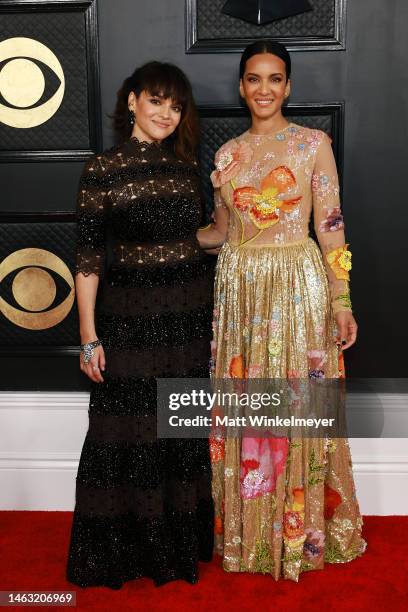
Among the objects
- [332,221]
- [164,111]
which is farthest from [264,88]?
[332,221]

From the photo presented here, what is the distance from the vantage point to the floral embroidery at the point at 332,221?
1.85 m

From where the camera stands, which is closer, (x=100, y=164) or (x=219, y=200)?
(x=100, y=164)

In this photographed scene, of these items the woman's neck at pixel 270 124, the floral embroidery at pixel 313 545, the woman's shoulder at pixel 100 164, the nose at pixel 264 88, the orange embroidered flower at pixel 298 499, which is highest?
the nose at pixel 264 88

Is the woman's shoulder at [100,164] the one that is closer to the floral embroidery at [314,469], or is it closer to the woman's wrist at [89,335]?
the woman's wrist at [89,335]

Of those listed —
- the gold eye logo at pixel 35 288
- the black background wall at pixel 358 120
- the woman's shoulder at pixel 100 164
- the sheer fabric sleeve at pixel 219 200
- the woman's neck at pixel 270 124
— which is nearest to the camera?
the woman's shoulder at pixel 100 164

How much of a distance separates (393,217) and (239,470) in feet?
3.35

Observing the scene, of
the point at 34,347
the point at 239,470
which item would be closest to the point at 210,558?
the point at 239,470

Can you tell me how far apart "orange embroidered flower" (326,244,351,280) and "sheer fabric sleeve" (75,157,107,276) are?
2.20 feet

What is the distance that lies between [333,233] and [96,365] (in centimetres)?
79

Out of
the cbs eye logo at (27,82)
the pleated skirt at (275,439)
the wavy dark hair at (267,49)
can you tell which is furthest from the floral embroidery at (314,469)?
the cbs eye logo at (27,82)

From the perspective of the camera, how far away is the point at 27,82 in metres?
2.20

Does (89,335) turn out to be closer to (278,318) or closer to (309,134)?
(278,318)

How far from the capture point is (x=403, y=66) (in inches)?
83.4

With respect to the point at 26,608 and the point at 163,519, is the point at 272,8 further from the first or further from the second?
the point at 26,608
